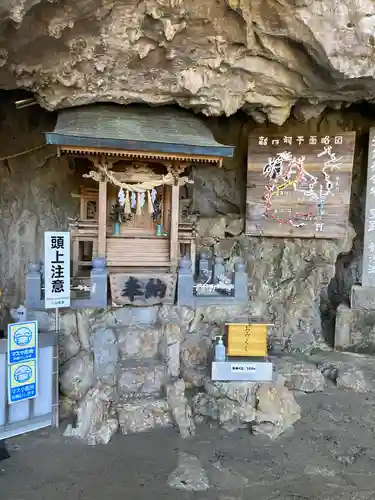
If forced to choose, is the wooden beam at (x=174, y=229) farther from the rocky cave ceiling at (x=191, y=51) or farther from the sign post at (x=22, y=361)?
the sign post at (x=22, y=361)

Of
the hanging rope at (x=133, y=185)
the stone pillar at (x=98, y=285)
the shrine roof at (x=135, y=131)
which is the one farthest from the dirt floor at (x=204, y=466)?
the shrine roof at (x=135, y=131)

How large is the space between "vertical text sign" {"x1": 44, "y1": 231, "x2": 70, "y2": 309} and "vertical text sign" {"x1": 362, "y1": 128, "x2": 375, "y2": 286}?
335 inches

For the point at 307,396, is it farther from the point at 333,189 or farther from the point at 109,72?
the point at 109,72

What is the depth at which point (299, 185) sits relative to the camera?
1205 cm

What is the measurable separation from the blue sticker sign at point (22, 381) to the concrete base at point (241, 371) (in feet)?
10.8

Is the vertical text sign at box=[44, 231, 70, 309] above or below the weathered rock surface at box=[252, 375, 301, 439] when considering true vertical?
above

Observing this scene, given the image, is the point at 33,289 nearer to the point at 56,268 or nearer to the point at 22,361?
the point at 56,268

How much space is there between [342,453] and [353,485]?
2.82 feet

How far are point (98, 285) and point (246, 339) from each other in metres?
3.27

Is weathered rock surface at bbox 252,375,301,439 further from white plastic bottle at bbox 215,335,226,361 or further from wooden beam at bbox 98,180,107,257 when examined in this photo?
wooden beam at bbox 98,180,107,257

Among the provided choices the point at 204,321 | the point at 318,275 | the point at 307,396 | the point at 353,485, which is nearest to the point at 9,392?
the point at 204,321

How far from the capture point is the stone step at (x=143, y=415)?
7.61 meters

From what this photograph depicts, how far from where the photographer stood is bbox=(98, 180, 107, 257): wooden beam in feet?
31.1

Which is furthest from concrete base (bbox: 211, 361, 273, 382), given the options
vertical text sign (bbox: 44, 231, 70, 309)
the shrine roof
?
the shrine roof
